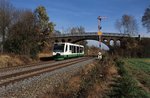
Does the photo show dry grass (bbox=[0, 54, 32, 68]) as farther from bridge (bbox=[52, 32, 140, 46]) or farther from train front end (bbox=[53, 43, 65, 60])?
bridge (bbox=[52, 32, 140, 46])

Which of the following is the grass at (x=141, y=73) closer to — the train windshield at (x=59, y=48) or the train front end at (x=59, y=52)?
the train front end at (x=59, y=52)

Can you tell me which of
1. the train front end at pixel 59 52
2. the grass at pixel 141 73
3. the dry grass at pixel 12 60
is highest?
the train front end at pixel 59 52

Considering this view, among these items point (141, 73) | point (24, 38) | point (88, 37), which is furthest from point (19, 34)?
point (88, 37)

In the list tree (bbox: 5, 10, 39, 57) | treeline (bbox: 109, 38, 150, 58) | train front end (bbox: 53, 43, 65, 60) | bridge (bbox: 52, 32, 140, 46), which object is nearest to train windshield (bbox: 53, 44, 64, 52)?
train front end (bbox: 53, 43, 65, 60)

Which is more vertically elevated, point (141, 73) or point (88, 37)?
point (88, 37)

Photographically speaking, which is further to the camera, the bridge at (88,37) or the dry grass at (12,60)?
the bridge at (88,37)

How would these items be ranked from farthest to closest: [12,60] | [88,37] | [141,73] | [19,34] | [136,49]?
[88,37]
[136,49]
[19,34]
[12,60]
[141,73]

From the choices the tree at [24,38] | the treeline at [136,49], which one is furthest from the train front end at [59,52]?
the treeline at [136,49]

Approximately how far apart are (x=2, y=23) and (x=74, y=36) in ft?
187

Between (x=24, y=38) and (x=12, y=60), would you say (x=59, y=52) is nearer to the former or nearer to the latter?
(x=24, y=38)

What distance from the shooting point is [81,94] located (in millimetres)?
9711

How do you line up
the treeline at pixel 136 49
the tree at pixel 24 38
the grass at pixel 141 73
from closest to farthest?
1. the grass at pixel 141 73
2. the tree at pixel 24 38
3. the treeline at pixel 136 49

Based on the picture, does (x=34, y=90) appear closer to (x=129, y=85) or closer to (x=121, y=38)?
(x=129, y=85)

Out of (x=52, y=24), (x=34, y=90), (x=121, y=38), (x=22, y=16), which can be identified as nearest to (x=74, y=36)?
(x=121, y=38)
